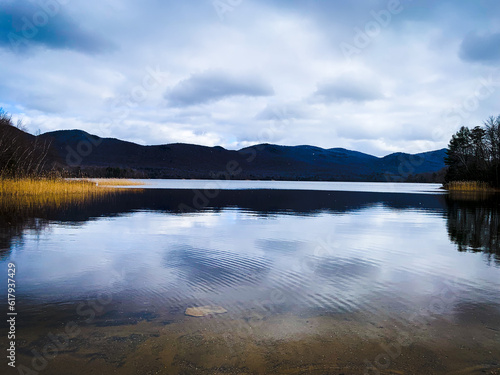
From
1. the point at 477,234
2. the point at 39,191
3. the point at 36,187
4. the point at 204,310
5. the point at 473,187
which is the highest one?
the point at 473,187

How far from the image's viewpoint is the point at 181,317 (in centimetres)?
613

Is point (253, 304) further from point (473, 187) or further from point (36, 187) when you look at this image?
point (473, 187)

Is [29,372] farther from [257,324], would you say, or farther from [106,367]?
[257,324]

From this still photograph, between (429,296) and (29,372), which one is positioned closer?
(29,372)

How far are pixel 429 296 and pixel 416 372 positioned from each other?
3332mm

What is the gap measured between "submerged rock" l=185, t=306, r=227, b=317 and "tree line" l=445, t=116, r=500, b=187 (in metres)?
63.8

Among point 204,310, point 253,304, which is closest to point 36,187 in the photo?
point 204,310

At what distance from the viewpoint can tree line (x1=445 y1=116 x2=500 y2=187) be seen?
59463mm

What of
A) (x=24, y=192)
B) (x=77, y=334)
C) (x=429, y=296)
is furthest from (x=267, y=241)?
(x=24, y=192)

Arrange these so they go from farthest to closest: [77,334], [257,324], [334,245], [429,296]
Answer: [334,245], [429,296], [257,324], [77,334]

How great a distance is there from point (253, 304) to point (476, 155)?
73.6 meters

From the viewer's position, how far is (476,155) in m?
67.8

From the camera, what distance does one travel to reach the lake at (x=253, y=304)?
15.8 ft

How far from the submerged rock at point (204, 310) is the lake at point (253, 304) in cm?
18
